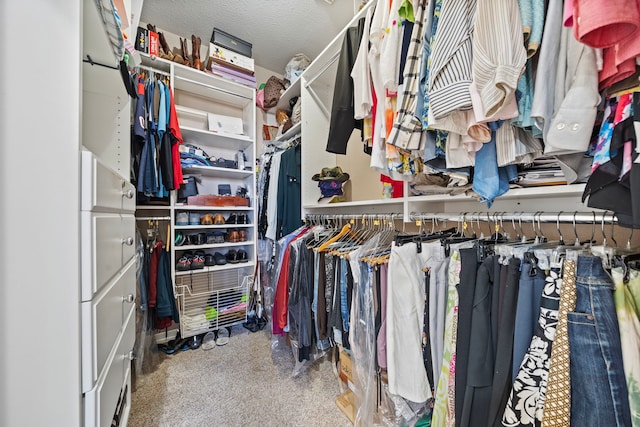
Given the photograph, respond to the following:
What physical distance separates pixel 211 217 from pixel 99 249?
142cm

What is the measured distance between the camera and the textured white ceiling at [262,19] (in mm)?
1750

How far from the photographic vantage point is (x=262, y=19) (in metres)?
1.88

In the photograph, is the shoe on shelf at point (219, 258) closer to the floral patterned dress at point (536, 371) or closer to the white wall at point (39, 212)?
the white wall at point (39, 212)

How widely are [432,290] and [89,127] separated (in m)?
1.48

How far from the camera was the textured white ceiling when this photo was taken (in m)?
1.75

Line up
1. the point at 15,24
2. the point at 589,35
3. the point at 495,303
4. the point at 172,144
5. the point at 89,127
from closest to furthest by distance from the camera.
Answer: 1. the point at 589,35
2. the point at 15,24
3. the point at 495,303
4. the point at 89,127
5. the point at 172,144

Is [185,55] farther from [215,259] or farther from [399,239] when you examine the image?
[399,239]

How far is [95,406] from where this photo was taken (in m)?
0.59

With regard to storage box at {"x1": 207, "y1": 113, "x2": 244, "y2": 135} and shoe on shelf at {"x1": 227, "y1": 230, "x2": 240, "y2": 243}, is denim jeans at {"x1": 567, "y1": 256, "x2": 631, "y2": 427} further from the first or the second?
storage box at {"x1": 207, "y1": 113, "x2": 244, "y2": 135}

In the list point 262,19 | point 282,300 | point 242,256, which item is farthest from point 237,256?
point 262,19

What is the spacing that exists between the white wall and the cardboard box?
3.66 feet

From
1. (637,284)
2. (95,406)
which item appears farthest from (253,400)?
(637,284)

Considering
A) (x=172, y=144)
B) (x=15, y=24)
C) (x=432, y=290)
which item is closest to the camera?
(x=15, y=24)

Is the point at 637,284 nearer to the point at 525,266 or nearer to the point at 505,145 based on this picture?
the point at 525,266
